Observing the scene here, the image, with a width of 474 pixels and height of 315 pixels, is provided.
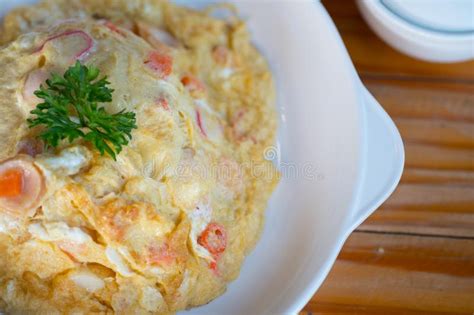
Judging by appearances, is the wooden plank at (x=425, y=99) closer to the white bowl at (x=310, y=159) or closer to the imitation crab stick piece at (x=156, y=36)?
the white bowl at (x=310, y=159)

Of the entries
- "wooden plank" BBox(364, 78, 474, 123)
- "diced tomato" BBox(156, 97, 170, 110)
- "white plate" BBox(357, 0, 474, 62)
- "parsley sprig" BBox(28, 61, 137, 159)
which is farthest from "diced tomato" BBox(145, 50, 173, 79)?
"wooden plank" BBox(364, 78, 474, 123)

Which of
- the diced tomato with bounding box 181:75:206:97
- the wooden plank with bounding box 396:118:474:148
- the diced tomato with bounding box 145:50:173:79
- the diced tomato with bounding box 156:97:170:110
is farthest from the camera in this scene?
the wooden plank with bounding box 396:118:474:148

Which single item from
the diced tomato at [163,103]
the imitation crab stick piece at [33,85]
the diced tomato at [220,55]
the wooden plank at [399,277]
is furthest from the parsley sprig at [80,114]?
the wooden plank at [399,277]

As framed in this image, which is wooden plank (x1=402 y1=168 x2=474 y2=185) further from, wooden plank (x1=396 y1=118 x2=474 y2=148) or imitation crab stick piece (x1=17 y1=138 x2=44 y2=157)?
imitation crab stick piece (x1=17 y1=138 x2=44 y2=157)

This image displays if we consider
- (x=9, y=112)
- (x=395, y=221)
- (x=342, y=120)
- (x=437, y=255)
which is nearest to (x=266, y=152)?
(x=342, y=120)

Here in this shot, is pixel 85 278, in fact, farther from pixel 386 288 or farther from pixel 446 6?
pixel 446 6

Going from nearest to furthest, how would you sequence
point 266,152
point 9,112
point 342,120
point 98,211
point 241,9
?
1. point 98,211
2. point 9,112
3. point 342,120
4. point 266,152
5. point 241,9

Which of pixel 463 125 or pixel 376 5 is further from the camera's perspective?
pixel 463 125
